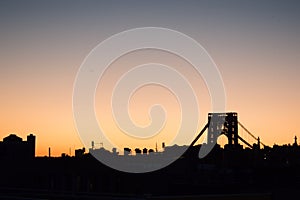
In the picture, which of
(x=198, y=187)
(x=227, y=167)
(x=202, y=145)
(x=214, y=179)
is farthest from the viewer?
(x=202, y=145)

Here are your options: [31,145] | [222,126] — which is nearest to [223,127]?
[222,126]

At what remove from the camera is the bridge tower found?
94250 mm

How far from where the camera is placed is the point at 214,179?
7444 cm

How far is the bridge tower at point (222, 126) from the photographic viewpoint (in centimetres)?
9425

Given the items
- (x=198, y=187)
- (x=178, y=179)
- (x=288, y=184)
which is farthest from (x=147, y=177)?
(x=288, y=184)

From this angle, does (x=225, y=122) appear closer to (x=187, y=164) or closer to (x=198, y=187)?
(x=187, y=164)

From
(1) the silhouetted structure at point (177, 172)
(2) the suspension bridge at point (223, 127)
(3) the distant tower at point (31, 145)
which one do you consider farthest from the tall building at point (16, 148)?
(2) the suspension bridge at point (223, 127)

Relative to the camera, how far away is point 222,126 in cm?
9625

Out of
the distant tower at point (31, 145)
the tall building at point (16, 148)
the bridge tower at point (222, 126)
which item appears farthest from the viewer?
the distant tower at point (31, 145)

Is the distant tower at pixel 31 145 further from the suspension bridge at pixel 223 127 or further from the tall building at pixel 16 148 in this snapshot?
the suspension bridge at pixel 223 127

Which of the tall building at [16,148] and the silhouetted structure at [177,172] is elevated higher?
the tall building at [16,148]

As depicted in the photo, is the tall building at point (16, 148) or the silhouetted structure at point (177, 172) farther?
the tall building at point (16, 148)

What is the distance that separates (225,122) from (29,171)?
38.9m

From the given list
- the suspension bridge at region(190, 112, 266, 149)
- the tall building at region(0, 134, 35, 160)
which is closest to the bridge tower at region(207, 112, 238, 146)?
the suspension bridge at region(190, 112, 266, 149)
